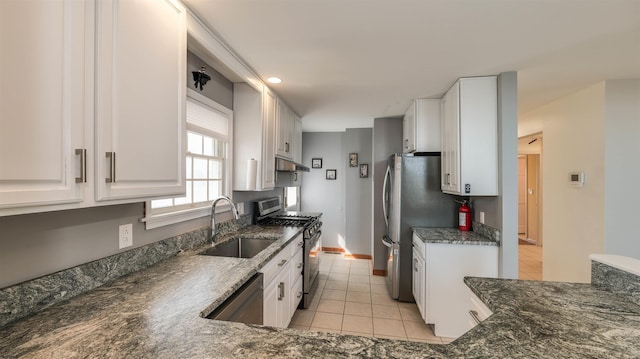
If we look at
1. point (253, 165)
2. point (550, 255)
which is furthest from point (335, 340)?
point (550, 255)

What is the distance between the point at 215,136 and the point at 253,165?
418 mm

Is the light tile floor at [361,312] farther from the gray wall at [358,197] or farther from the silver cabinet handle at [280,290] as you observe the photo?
the gray wall at [358,197]

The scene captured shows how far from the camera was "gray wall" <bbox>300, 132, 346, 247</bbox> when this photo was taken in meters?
5.39

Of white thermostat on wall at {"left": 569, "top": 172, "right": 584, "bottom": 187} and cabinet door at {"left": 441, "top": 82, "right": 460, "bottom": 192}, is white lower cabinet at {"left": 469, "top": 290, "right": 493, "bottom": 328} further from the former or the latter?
white thermostat on wall at {"left": 569, "top": 172, "right": 584, "bottom": 187}

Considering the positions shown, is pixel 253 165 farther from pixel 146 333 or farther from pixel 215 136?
pixel 146 333

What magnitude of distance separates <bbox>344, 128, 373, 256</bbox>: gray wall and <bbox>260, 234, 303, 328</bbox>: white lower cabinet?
232 cm

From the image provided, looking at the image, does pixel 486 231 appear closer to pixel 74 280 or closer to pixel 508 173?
pixel 508 173

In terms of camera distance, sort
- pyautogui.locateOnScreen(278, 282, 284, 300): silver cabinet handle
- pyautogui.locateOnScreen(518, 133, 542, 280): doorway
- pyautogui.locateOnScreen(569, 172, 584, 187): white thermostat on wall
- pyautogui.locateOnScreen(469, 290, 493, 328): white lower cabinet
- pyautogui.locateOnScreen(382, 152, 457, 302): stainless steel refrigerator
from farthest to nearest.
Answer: pyautogui.locateOnScreen(518, 133, 542, 280): doorway < pyautogui.locateOnScreen(382, 152, 457, 302): stainless steel refrigerator < pyautogui.locateOnScreen(569, 172, 584, 187): white thermostat on wall < pyautogui.locateOnScreen(278, 282, 284, 300): silver cabinet handle < pyautogui.locateOnScreen(469, 290, 493, 328): white lower cabinet

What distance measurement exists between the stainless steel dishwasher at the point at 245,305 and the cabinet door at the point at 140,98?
24.3 inches

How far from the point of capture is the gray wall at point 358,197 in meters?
4.95

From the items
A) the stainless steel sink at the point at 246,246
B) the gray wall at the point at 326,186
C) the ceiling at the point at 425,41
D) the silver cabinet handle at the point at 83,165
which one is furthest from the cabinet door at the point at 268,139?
the gray wall at the point at 326,186

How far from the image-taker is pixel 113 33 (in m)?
1.01

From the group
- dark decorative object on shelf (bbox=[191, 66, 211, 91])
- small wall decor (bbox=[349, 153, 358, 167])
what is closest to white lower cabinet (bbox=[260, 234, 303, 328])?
dark decorative object on shelf (bbox=[191, 66, 211, 91])

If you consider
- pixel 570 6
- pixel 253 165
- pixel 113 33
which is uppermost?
pixel 570 6
